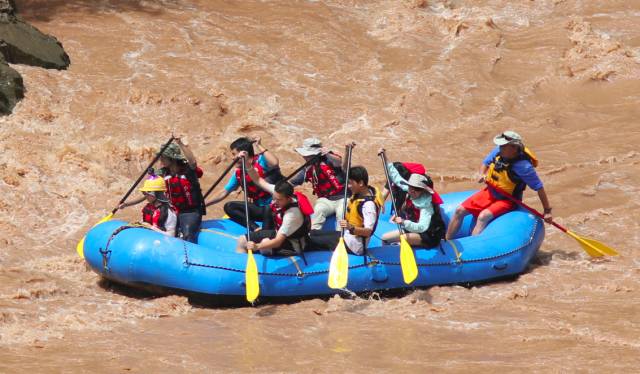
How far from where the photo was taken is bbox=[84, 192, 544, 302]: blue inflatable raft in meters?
7.16

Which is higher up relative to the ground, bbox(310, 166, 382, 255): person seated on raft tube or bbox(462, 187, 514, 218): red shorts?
bbox(310, 166, 382, 255): person seated on raft tube

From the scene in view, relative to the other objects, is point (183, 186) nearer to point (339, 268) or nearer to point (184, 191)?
point (184, 191)

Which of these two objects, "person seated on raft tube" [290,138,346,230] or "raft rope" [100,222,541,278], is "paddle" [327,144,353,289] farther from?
"person seated on raft tube" [290,138,346,230]

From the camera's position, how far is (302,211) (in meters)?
7.22

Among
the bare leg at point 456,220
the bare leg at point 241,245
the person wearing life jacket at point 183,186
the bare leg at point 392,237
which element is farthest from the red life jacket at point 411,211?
the person wearing life jacket at point 183,186

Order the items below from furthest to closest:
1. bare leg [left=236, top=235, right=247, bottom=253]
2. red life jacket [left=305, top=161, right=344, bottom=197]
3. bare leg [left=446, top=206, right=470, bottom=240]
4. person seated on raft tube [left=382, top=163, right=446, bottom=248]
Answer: bare leg [left=446, top=206, right=470, bottom=240] → red life jacket [left=305, top=161, right=344, bottom=197] → bare leg [left=236, top=235, right=247, bottom=253] → person seated on raft tube [left=382, top=163, right=446, bottom=248]

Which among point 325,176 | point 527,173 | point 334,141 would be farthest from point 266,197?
point 334,141

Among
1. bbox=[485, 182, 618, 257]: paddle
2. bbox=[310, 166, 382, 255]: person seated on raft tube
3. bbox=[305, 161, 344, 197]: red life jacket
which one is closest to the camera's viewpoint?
bbox=[310, 166, 382, 255]: person seated on raft tube

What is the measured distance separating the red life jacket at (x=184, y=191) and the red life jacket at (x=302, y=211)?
0.78 m

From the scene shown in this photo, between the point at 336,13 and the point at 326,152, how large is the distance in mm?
8363

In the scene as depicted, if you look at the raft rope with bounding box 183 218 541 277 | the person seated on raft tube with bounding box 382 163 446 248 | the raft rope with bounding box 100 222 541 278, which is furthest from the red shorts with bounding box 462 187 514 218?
the person seated on raft tube with bounding box 382 163 446 248

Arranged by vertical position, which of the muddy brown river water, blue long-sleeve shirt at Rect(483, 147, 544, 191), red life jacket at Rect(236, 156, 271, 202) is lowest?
the muddy brown river water

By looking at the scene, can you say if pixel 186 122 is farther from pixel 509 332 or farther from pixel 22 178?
pixel 509 332

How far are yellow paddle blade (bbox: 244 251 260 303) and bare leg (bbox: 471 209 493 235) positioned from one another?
2131 mm
